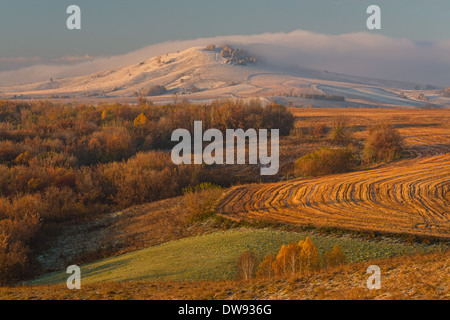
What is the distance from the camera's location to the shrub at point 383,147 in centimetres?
2775

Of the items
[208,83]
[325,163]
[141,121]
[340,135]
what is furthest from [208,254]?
[208,83]

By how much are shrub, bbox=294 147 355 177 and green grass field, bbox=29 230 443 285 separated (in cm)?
1237

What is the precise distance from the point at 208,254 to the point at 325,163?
15.6 m

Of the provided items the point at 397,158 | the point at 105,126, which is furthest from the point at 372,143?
the point at 105,126

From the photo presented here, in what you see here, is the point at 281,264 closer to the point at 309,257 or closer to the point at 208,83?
the point at 309,257

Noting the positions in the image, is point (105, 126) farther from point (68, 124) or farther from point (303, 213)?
point (303, 213)

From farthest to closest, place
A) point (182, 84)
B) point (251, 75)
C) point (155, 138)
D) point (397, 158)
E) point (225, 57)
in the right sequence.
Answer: point (225, 57)
point (251, 75)
point (182, 84)
point (155, 138)
point (397, 158)

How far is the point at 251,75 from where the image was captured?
139500 millimetres

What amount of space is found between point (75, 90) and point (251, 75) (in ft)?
195

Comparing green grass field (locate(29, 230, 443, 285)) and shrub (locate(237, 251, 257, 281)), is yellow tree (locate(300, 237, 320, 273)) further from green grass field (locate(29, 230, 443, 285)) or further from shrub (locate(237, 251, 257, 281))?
green grass field (locate(29, 230, 443, 285))

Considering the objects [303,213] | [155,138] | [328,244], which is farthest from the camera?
[155,138]

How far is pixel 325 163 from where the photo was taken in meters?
26.4
